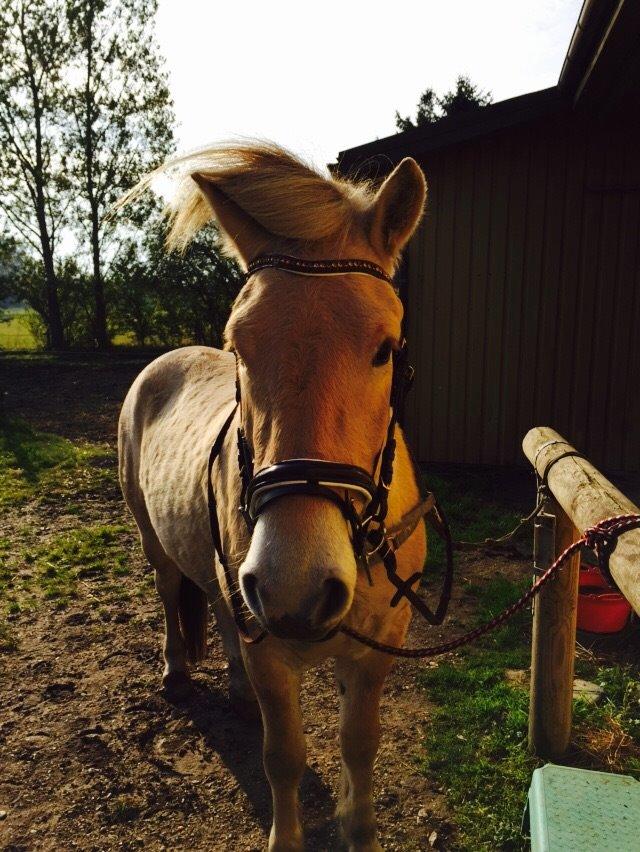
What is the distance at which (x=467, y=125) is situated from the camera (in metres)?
6.65

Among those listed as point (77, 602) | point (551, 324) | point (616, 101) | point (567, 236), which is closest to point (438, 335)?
point (551, 324)

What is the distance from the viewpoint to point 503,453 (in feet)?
24.6

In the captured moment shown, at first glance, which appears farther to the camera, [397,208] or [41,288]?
[41,288]

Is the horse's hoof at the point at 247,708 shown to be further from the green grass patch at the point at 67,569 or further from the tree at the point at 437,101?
the tree at the point at 437,101

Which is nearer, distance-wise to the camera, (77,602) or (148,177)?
(148,177)

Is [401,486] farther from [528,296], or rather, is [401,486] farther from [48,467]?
[48,467]

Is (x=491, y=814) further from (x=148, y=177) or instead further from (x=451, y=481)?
(x=451, y=481)

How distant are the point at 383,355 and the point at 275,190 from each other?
613 mm

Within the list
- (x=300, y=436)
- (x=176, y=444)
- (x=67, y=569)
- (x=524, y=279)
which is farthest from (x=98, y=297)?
(x=300, y=436)

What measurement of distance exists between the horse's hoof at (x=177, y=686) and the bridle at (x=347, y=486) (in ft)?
4.91

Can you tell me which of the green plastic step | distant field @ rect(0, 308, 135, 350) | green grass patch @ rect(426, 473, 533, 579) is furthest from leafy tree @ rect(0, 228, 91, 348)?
the green plastic step

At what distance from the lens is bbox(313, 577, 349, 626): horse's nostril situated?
134 cm

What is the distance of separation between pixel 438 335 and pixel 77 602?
4920 millimetres

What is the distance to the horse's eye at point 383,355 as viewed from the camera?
Result: 1.63 meters
